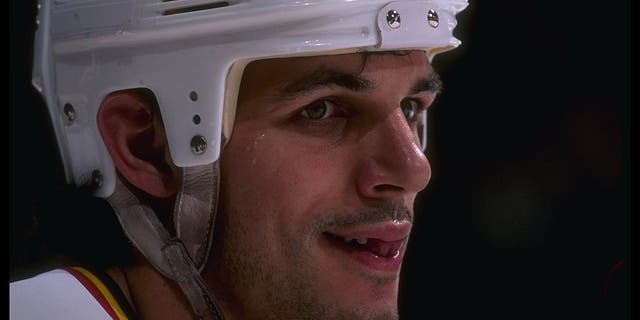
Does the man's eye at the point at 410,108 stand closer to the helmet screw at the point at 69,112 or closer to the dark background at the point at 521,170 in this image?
the helmet screw at the point at 69,112

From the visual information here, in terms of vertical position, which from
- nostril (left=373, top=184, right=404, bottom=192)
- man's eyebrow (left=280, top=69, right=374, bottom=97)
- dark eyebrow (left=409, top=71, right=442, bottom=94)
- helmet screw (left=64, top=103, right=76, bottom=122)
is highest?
man's eyebrow (left=280, top=69, right=374, bottom=97)

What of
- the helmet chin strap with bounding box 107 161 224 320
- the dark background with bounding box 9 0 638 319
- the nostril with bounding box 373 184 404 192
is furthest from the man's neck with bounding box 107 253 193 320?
the dark background with bounding box 9 0 638 319

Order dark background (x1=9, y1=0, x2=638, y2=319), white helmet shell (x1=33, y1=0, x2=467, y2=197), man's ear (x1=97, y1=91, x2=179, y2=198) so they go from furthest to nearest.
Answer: dark background (x1=9, y1=0, x2=638, y2=319) < man's ear (x1=97, y1=91, x2=179, y2=198) < white helmet shell (x1=33, y1=0, x2=467, y2=197)

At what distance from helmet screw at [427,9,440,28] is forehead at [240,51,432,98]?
0.08 meters

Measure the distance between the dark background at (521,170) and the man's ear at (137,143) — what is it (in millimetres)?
990

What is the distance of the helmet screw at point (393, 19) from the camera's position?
53.1 inches

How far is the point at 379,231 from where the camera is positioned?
4.59ft

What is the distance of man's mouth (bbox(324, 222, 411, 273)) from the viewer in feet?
4.56

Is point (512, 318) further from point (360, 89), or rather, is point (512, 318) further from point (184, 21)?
point (184, 21)

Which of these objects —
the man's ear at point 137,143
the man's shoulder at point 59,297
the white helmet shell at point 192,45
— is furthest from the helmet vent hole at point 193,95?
the man's shoulder at point 59,297

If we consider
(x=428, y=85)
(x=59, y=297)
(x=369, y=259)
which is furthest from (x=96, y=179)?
(x=428, y=85)

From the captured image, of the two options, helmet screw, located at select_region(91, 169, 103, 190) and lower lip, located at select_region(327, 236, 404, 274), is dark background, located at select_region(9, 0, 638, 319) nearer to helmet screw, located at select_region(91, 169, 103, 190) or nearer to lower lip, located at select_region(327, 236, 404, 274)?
lower lip, located at select_region(327, 236, 404, 274)

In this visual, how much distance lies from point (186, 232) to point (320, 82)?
1.10 feet

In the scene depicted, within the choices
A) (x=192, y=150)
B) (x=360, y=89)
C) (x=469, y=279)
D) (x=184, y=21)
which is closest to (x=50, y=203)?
(x=192, y=150)
